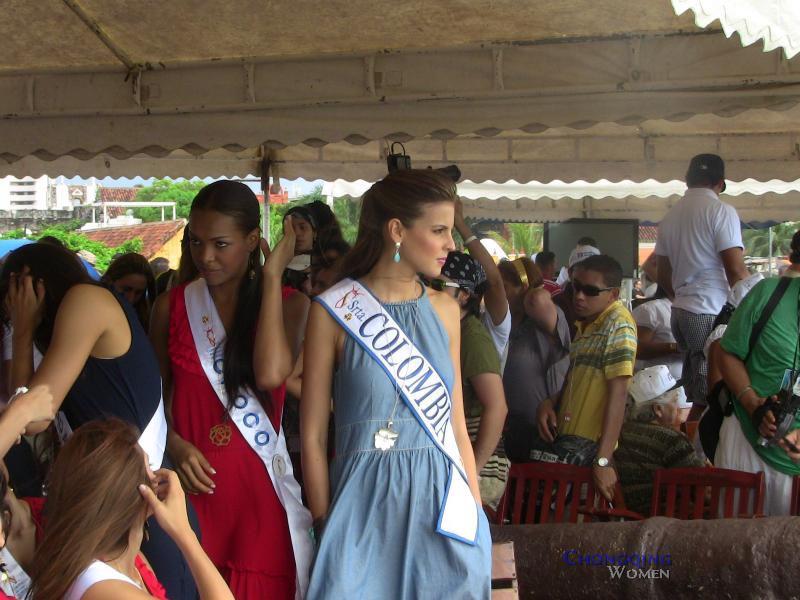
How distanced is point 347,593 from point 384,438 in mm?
388

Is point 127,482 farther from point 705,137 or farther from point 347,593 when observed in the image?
point 705,137

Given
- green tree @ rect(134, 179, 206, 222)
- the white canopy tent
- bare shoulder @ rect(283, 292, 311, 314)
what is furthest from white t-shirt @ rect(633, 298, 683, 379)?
green tree @ rect(134, 179, 206, 222)

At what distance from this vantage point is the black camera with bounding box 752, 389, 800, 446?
143 inches

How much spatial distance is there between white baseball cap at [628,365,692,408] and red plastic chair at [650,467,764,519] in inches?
34.8

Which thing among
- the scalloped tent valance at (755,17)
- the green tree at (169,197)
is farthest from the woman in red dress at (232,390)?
the green tree at (169,197)

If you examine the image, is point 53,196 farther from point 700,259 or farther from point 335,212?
point 700,259

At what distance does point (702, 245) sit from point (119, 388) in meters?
4.24

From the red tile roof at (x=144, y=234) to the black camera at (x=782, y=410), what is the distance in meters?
28.5

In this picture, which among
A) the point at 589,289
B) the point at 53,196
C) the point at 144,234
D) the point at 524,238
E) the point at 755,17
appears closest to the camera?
the point at 755,17

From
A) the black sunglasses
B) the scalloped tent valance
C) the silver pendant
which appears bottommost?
the silver pendant

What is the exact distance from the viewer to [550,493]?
401 centimetres

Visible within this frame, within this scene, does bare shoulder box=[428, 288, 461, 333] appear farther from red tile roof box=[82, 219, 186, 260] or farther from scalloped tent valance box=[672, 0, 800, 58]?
red tile roof box=[82, 219, 186, 260]

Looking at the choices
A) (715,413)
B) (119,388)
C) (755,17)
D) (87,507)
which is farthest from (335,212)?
(87,507)

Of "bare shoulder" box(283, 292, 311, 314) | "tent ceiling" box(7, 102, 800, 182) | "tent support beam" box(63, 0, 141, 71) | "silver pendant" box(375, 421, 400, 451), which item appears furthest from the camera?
"tent ceiling" box(7, 102, 800, 182)
